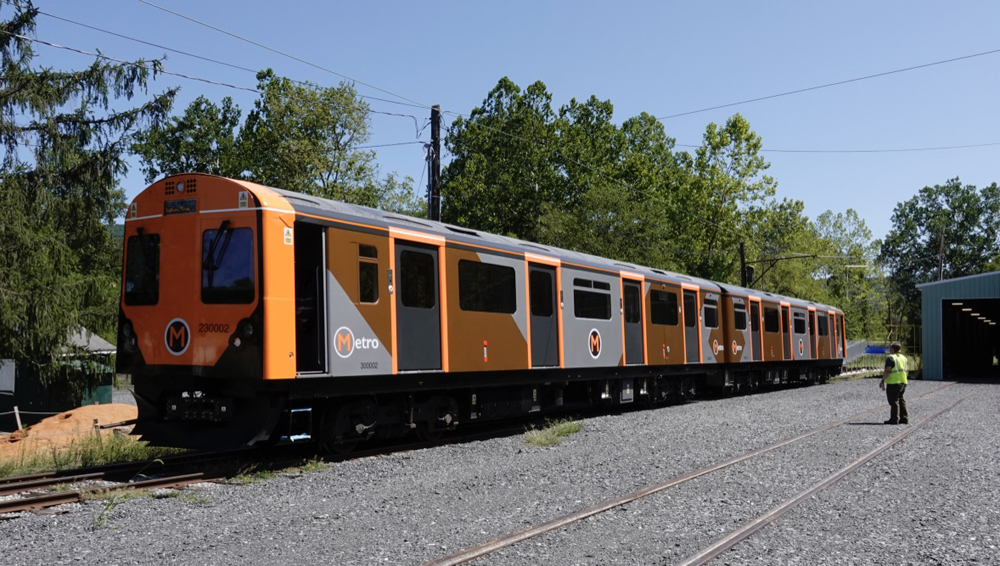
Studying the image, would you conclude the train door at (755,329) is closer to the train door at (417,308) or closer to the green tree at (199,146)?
the train door at (417,308)

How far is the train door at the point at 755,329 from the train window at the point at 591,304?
970 centimetres

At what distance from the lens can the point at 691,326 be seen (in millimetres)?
20484

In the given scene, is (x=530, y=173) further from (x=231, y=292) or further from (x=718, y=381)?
(x=231, y=292)

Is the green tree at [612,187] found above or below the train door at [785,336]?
above

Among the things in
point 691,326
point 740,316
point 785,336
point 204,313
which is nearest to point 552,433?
point 204,313

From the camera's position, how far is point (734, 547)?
6.25m

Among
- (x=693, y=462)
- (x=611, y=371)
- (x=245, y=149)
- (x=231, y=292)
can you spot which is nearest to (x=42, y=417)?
(x=245, y=149)

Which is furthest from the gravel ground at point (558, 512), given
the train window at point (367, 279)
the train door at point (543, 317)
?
the train door at point (543, 317)

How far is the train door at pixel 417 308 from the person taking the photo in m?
10.9

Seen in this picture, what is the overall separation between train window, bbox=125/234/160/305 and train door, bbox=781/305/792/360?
21843mm

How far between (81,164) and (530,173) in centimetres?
3082

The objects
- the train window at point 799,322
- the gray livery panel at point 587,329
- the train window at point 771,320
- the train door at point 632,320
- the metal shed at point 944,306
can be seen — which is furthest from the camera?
the metal shed at point 944,306

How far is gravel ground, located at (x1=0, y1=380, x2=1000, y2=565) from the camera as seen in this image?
19.9 ft

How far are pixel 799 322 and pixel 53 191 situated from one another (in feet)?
75.4
